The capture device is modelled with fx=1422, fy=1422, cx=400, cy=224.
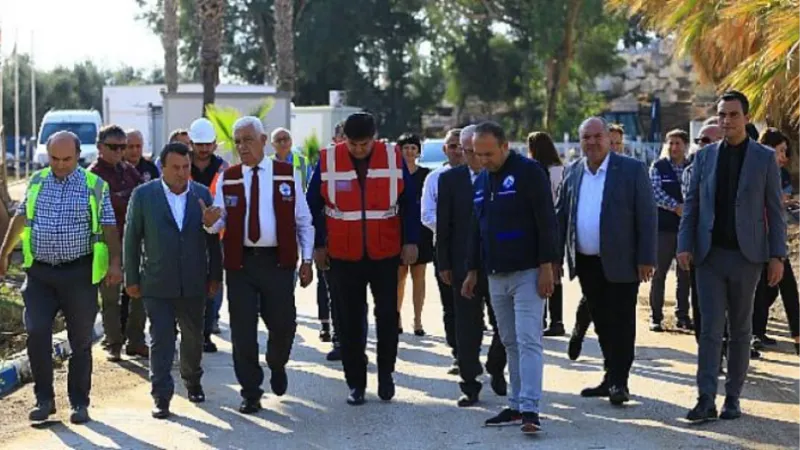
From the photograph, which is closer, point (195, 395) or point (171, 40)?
point (195, 395)

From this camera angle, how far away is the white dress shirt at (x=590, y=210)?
9.66 meters

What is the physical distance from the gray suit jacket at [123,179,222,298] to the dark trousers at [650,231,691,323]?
515cm

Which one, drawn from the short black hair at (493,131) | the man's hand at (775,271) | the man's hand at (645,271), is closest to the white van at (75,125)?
the man's hand at (645,271)

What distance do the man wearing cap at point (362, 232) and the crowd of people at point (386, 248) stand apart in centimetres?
1

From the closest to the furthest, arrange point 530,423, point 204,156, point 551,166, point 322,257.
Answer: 1. point 530,423
2. point 322,257
3. point 204,156
4. point 551,166

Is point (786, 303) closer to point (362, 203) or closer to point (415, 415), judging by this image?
point (415, 415)

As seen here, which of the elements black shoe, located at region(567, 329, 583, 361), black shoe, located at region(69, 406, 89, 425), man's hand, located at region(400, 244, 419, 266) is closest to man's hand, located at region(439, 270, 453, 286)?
man's hand, located at region(400, 244, 419, 266)

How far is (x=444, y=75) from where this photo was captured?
2157 inches

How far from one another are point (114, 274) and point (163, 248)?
1.28ft

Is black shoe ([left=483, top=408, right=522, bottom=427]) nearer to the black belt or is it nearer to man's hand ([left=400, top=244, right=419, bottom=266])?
man's hand ([left=400, top=244, right=419, bottom=266])

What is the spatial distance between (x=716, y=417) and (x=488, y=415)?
4.86 ft

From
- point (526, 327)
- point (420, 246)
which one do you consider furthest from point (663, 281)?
point (526, 327)

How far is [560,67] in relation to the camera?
47.4 metres

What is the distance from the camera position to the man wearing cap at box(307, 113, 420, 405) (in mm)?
9758
